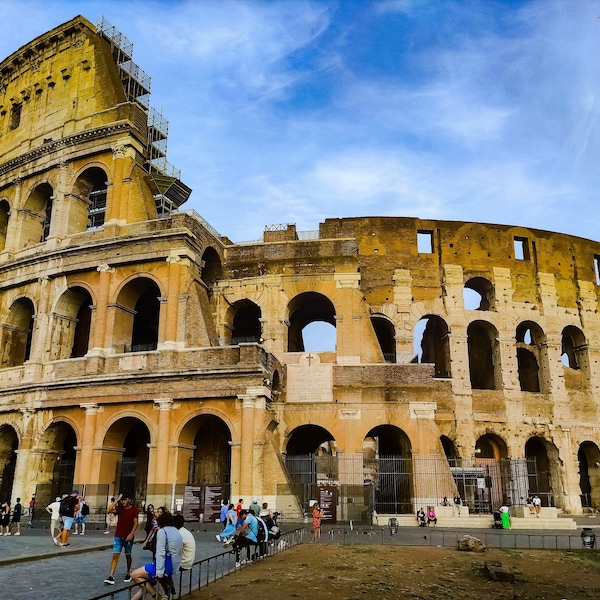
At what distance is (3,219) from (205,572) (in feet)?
74.6

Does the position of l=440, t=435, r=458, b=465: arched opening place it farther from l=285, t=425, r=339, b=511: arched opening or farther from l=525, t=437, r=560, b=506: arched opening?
l=285, t=425, r=339, b=511: arched opening

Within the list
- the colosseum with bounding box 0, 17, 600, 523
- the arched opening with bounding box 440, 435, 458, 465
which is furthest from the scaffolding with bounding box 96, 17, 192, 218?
the arched opening with bounding box 440, 435, 458, 465

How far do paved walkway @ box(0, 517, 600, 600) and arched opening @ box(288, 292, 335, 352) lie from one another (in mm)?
9394

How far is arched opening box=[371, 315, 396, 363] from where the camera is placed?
90.9 feet

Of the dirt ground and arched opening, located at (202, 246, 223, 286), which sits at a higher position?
arched opening, located at (202, 246, 223, 286)

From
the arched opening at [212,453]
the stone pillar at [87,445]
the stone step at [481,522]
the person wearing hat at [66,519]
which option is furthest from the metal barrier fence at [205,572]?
the stone pillar at [87,445]

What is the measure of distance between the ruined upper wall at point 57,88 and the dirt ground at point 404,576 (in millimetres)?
19683

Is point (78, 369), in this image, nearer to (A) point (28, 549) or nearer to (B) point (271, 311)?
(B) point (271, 311)

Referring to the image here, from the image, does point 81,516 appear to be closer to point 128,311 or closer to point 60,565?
point 60,565

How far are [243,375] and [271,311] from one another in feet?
15.9

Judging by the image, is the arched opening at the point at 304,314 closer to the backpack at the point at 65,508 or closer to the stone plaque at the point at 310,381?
the stone plaque at the point at 310,381

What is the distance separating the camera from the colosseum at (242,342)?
21.3m

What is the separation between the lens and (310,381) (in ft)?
77.2

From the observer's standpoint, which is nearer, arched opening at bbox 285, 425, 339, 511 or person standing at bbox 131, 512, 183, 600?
person standing at bbox 131, 512, 183, 600
